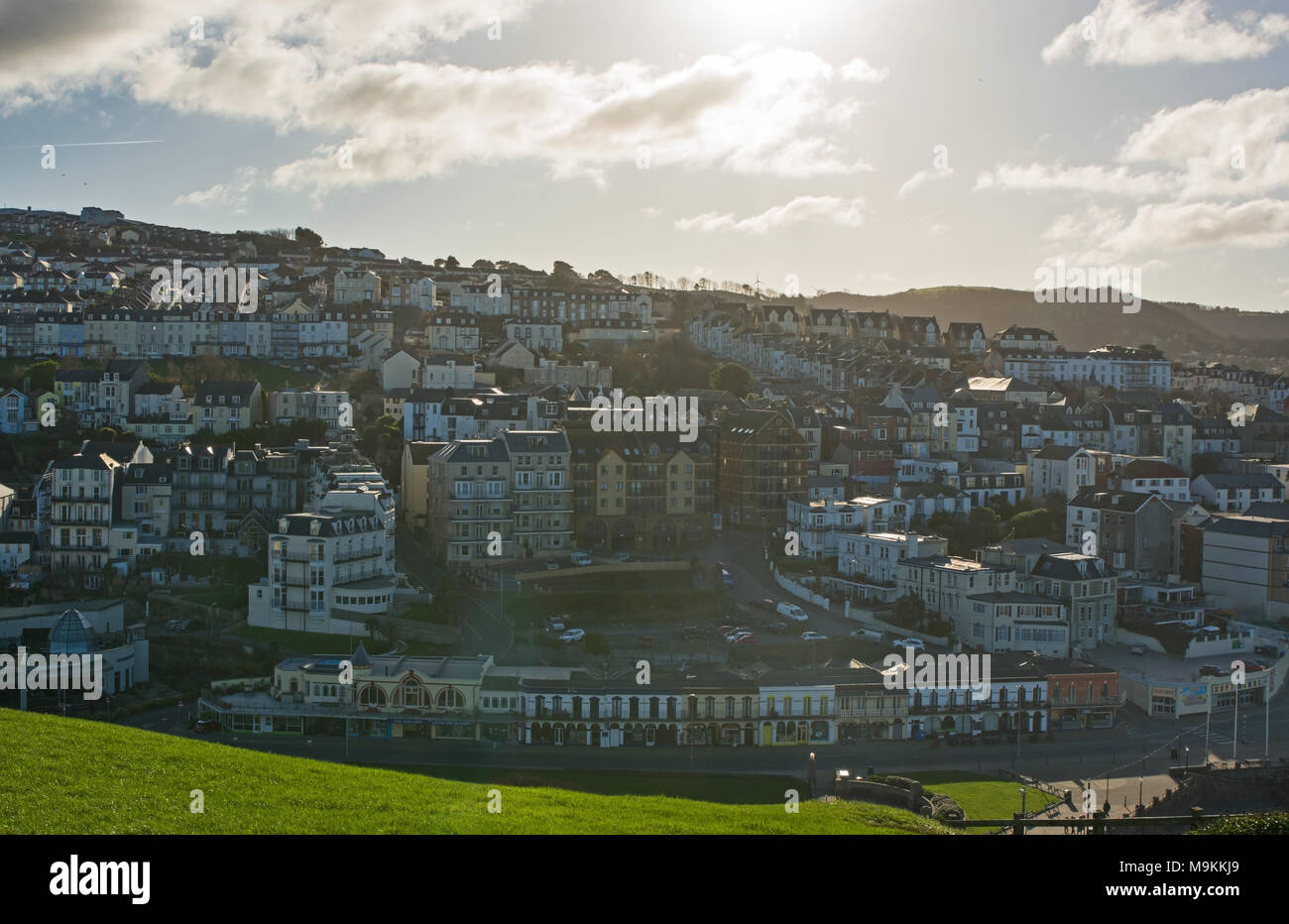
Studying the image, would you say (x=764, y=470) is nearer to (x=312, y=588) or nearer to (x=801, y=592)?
(x=801, y=592)

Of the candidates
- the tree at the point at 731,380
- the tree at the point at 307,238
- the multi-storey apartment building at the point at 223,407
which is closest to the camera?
the multi-storey apartment building at the point at 223,407

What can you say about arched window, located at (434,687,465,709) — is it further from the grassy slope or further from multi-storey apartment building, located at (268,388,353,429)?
multi-storey apartment building, located at (268,388,353,429)

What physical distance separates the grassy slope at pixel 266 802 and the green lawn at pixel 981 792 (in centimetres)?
902

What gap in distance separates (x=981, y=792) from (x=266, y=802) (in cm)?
1883

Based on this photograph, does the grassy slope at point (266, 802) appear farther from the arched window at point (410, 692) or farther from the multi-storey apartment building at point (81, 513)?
the multi-storey apartment building at point (81, 513)

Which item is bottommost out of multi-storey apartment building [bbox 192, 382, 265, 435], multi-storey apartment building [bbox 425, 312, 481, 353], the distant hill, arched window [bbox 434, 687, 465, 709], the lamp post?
the lamp post

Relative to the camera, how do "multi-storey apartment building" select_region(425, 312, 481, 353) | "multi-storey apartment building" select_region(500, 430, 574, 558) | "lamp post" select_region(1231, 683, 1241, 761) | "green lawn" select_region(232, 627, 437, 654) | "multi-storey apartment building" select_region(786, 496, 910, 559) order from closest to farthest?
1. "lamp post" select_region(1231, 683, 1241, 761)
2. "green lawn" select_region(232, 627, 437, 654)
3. "multi-storey apartment building" select_region(500, 430, 574, 558)
4. "multi-storey apartment building" select_region(786, 496, 910, 559)
5. "multi-storey apartment building" select_region(425, 312, 481, 353)

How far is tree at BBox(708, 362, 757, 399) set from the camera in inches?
2630

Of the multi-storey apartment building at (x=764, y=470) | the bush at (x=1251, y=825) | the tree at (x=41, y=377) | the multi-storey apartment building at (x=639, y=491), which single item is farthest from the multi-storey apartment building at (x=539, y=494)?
the bush at (x=1251, y=825)


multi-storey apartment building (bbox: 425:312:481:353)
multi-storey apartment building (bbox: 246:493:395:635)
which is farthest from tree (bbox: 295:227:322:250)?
multi-storey apartment building (bbox: 246:493:395:635)

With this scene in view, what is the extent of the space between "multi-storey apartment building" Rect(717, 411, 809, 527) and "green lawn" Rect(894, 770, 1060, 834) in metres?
19.8

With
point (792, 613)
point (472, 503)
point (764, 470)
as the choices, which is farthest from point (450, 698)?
point (764, 470)

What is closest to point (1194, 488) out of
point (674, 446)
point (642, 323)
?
point (674, 446)

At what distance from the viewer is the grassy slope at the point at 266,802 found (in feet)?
47.8
